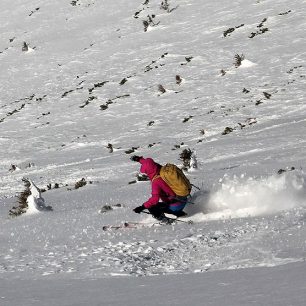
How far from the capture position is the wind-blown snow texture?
732 centimetres

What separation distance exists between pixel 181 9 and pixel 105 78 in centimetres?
906

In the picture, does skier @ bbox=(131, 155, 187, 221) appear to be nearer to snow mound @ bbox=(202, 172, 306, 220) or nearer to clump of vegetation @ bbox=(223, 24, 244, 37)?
snow mound @ bbox=(202, 172, 306, 220)

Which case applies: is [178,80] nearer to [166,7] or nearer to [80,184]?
[166,7]

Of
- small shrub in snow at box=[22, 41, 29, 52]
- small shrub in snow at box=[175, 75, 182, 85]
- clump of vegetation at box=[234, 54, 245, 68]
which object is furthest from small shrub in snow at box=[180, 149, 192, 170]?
small shrub in snow at box=[22, 41, 29, 52]

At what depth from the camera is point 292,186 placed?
28.3 ft

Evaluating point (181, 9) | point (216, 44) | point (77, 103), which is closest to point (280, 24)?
point (216, 44)

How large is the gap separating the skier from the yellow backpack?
0.07 m

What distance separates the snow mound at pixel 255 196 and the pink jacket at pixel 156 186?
67 centimetres

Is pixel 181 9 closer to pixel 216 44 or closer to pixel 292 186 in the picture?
pixel 216 44

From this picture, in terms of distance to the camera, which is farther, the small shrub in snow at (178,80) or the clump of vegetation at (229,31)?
the clump of vegetation at (229,31)

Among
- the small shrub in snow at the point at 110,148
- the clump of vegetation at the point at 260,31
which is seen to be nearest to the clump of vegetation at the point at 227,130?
the small shrub in snow at the point at 110,148

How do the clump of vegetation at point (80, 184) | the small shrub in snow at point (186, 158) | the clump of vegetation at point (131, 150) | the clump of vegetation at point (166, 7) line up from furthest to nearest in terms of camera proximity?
the clump of vegetation at point (166, 7) → the clump of vegetation at point (131, 150) → the clump of vegetation at point (80, 184) → the small shrub in snow at point (186, 158)

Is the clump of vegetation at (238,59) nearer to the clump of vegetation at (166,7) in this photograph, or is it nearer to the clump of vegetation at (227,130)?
the clump of vegetation at (227,130)

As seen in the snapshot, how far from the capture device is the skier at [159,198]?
900 centimetres
